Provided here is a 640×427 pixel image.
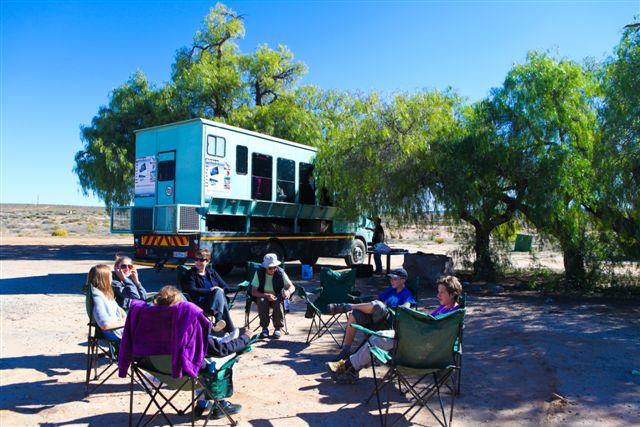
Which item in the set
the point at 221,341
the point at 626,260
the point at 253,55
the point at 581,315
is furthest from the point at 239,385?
the point at 253,55

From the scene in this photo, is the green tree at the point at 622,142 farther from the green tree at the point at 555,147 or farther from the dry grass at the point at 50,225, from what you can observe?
the dry grass at the point at 50,225

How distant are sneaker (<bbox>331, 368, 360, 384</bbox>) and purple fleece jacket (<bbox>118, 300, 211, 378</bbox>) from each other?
159cm

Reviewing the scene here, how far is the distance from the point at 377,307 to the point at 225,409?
6.11 ft

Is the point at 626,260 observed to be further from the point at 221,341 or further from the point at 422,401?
the point at 221,341

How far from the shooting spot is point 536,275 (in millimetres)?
11664

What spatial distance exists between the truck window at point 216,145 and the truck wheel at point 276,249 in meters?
2.43

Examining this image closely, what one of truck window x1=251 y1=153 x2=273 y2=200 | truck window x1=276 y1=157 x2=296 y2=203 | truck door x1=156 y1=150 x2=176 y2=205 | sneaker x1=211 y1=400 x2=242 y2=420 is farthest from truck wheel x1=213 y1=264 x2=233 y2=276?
sneaker x1=211 y1=400 x2=242 y2=420

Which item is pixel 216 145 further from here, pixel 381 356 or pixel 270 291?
pixel 381 356

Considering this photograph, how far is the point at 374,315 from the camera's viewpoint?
199 inches

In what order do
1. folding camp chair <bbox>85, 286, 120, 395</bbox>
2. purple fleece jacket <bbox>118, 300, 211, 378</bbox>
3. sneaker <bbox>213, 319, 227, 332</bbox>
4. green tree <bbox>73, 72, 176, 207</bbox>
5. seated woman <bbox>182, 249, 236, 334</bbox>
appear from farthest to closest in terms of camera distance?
green tree <bbox>73, 72, 176, 207</bbox> < seated woman <bbox>182, 249, 236, 334</bbox> < sneaker <bbox>213, 319, 227, 332</bbox> < folding camp chair <bbox>85, 286, 120, 395</bbox> < purple fleece jacket <bbox>118, 300, 211, 378</bbox>

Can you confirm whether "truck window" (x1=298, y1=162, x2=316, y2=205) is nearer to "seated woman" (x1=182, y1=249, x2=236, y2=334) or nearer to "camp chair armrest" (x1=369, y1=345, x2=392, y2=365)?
"seated woman" (x1=182, y1=249, x2=236, y2=334)

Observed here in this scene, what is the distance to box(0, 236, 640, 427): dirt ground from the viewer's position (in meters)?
3.79

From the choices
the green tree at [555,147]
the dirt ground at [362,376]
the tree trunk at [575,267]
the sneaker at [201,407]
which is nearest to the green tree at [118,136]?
the dirt ground at [362,376]

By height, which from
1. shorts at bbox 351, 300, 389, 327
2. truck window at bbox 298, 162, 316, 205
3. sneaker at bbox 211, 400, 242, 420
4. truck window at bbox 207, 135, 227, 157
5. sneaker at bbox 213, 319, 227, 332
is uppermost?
truck window at bbox 207, 135, 227, 157
